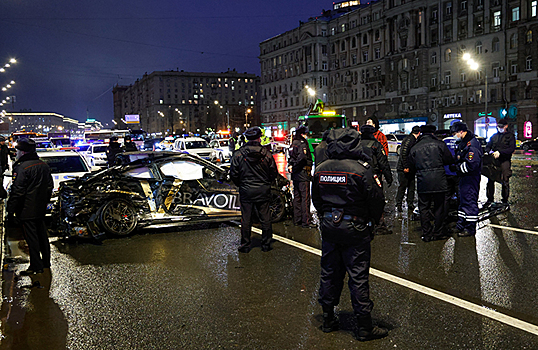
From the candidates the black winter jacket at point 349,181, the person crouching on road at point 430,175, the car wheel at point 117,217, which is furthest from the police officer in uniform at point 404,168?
the black winter jacket at point 349,181

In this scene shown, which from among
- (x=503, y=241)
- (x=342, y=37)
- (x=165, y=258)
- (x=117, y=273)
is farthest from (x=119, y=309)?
(x=342, y=37)

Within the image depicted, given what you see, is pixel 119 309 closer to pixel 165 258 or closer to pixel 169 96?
pixel 165 258

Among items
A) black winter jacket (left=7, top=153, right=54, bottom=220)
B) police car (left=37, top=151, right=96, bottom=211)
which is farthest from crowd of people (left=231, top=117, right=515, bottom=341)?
police car (left=37, top=151, right=96, bottom=211)

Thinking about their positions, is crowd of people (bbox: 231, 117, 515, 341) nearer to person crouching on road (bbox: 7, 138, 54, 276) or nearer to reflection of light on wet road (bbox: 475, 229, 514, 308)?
reflection of light on wet road (bbox: 475, 229, 514, 308)

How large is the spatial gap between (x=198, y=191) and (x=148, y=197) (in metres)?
0.91

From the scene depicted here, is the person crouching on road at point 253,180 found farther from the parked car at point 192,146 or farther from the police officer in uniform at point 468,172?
the parked car at point 192,146

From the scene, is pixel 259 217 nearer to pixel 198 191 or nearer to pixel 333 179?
pixel 198 191

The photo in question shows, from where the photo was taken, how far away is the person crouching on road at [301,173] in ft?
28.1

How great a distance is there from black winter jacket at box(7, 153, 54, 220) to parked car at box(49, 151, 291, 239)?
62.2 inches

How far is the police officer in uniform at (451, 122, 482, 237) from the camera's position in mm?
7586

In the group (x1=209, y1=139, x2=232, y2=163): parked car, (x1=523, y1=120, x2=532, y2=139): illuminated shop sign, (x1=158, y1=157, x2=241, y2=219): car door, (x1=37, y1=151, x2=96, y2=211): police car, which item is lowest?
(x1=158, y1=157, x2=241, y2=219): car door

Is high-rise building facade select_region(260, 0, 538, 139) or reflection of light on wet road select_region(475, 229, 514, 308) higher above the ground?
high-rise building facade select_region(260, 0, 538, 139)

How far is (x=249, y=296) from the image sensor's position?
516 cm

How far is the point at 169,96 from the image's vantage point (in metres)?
167
